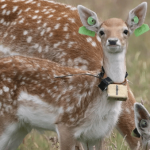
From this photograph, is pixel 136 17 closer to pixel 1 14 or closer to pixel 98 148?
pixel 98 148

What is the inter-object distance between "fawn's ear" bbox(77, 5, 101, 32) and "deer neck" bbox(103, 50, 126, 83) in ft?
1.19

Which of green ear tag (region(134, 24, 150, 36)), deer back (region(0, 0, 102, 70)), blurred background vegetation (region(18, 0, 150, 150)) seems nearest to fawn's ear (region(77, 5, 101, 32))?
blurred background vegetation (region(18, 0, 150, 150))

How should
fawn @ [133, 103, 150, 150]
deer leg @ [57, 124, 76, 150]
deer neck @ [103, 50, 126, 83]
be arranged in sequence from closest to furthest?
fawn @ [133, 103, 150, 150]
deer neck @ [103, 50, 126, 83]
deer leg @ [57, 124, 76, 150]

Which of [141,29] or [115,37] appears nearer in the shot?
[115,37]

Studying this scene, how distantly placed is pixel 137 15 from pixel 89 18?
1.70 ft

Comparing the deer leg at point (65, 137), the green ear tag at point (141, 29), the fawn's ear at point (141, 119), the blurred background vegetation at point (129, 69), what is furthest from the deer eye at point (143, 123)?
the green ear tag at point (141, 29)

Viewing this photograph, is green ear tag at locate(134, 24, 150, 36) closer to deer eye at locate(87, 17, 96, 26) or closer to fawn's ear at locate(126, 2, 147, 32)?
fawn's ear at locate(126, 2, 147, 32)

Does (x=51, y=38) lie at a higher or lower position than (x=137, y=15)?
lower

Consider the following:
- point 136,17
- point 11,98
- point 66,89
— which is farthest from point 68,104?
point 136,17

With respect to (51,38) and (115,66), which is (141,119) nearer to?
(115,66)

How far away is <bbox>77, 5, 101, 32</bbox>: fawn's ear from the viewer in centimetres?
575

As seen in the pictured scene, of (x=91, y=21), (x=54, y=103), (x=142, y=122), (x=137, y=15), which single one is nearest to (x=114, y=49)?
(x=91, y=21)

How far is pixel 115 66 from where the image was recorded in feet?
18.2

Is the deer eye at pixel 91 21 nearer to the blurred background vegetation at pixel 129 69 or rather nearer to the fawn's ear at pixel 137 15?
the blurred background vegetation at pixel 129 69
